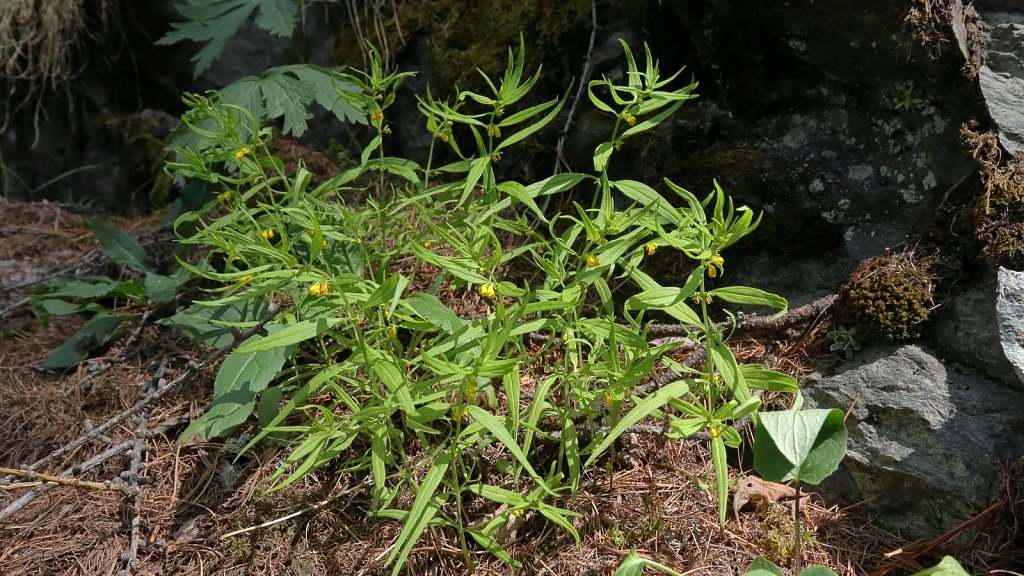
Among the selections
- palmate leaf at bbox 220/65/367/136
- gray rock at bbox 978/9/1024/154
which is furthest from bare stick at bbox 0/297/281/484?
gray rock at bbox 978/9/1024/154

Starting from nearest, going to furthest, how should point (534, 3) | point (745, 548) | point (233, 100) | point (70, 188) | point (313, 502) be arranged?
point (745, 548), point (313, 502), point (233, 100), point (534, 3), point (70, 188)

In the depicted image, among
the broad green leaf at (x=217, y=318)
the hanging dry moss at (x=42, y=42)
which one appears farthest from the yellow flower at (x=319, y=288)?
the hanging dry moss at (x=42, y=42)

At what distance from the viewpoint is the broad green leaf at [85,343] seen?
2.98 metres

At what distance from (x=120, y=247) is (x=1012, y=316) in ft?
11.3

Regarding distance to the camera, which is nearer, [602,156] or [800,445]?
[800,445]

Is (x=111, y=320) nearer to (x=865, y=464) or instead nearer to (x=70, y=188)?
(x=70, y=188)

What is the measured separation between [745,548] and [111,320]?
2601 millimetres

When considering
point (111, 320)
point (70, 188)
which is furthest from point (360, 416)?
point (70, 188)

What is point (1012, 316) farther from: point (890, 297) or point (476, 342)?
point (476, 342)

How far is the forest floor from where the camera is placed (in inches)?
82.4

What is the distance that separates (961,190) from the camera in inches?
98.7

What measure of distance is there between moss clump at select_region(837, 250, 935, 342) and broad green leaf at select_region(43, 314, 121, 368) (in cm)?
287

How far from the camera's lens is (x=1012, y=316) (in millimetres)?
2092

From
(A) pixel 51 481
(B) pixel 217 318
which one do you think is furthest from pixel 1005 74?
(A) pixel 51 481
